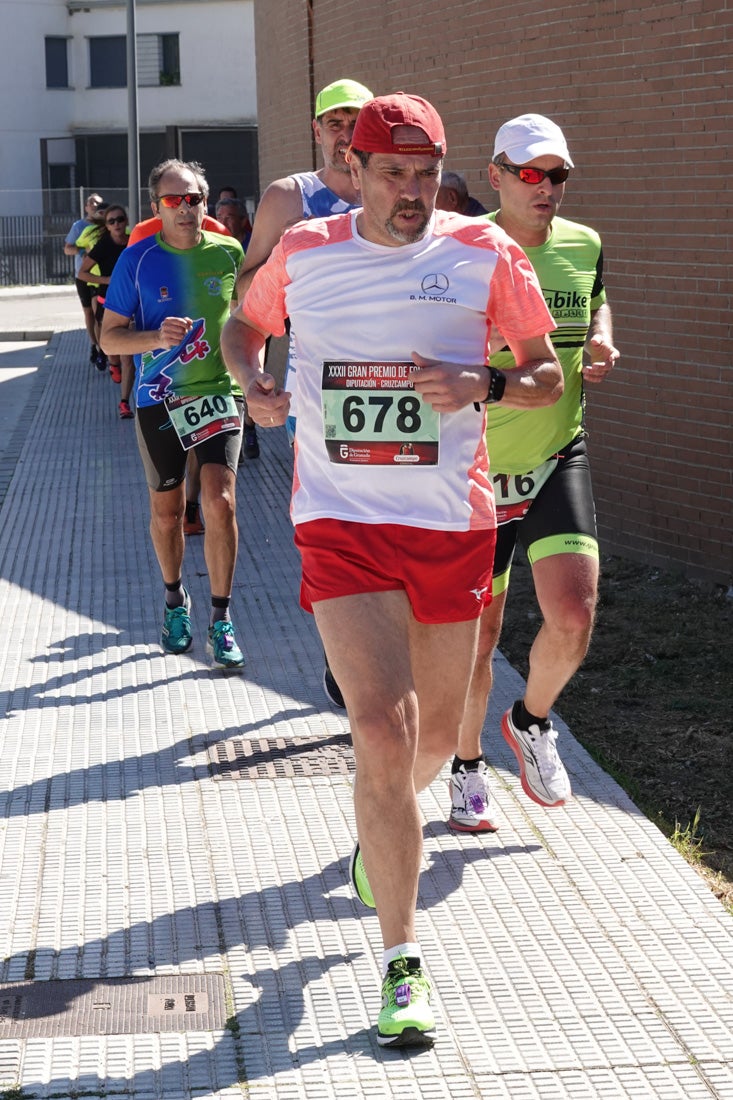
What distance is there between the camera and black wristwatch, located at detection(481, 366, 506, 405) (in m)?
3.99

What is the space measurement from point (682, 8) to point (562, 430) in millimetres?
4074

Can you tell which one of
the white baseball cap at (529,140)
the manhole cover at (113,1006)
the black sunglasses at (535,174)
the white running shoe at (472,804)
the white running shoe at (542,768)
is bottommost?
the manhole cover at (113,1006)

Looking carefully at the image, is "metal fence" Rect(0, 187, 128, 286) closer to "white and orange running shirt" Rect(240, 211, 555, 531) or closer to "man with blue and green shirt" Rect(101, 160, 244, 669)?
"man with blue and green shirt" Rect(101, 160, 244, 669)

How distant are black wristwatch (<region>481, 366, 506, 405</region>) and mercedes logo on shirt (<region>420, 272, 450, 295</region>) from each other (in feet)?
0.77

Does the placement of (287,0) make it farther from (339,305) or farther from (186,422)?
(339,305)

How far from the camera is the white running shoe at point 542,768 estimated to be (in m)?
5.13

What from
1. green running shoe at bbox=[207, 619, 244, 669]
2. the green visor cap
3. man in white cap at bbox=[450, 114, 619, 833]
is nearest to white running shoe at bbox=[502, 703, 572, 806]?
man in white cap at bbox=[450, 114, 619, 833]

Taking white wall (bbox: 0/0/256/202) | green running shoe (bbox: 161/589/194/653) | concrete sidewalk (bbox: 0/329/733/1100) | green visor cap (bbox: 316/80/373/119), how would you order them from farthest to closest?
white wall (bbox: 0/0/256/202)
green running shoe (bbox: 161/589/194/653)
green visor cap (bbox: 316/80/373/119)
concrete sidewalk (bbox: 0/329/733/1100)

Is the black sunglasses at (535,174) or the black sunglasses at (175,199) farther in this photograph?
the black sunglasses at (175,199)

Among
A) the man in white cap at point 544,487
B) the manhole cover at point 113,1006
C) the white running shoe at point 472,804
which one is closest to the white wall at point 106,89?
the man in white cap at point 544,487

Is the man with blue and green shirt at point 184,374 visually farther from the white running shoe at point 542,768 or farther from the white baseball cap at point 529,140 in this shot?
the white baseball cap at point 529,140

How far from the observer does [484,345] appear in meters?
4.13

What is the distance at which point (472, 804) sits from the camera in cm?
521

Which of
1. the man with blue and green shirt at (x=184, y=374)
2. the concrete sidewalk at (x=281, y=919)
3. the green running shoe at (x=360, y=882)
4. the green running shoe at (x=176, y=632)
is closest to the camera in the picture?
the concrete sidewalk at (x=281, y=919)
